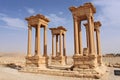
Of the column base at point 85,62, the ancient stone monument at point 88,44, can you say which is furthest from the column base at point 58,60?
the column base at point 85,62

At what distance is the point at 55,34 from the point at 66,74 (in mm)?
19024

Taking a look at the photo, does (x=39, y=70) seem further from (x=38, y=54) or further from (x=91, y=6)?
(x=91, y=6)

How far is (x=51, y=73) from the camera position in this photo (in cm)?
1731

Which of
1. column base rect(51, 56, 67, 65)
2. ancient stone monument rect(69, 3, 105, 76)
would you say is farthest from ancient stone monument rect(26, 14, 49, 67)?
column base rect(51, 56, 67, 65)

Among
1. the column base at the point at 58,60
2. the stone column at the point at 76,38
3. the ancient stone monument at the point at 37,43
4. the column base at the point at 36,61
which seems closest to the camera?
the stone column at the point at 76,38

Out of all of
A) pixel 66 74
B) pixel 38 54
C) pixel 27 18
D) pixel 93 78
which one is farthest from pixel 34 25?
pixel 93 78

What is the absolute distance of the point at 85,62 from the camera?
17031mm

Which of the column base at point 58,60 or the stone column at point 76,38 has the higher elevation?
the stone column at point 76,38

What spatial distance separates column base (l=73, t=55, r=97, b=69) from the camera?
1666cm

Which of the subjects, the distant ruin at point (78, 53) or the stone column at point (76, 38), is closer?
the distant ruin at point (78, 53)

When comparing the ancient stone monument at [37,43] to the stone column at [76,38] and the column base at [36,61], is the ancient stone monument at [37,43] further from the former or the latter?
the stone column at [76,38]

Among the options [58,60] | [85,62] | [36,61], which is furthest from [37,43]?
[58,60]

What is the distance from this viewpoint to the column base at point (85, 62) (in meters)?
16.7

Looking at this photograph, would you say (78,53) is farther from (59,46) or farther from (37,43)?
(59,46)
